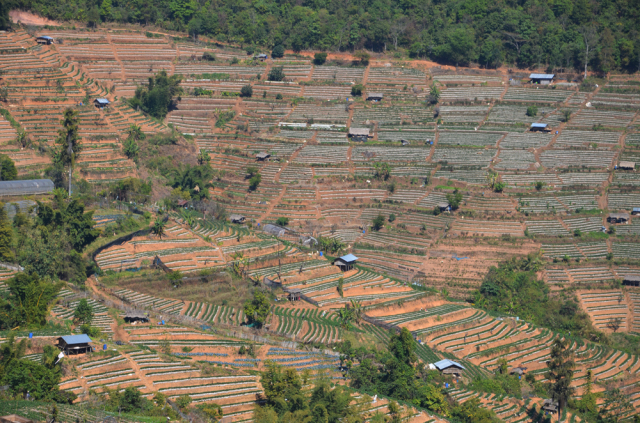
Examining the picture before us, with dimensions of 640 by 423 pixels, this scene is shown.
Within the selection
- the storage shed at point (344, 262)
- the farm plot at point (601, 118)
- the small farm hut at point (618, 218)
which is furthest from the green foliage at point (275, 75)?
the small farm hut at point (618, 218)

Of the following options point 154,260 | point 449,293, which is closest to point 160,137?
point 154,260

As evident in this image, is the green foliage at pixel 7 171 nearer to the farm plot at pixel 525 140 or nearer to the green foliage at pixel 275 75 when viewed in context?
the green foliage at pixel 275 75

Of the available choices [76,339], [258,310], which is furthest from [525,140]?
[76,339]

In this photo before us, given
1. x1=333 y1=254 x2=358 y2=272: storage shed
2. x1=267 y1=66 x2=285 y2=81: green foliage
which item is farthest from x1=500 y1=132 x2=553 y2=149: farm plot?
x1=267 y1=66 x2=285 y2=81: green foliage

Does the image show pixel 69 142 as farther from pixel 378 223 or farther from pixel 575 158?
pixel 575 158

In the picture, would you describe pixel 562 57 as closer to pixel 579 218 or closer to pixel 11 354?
pixel 579 218

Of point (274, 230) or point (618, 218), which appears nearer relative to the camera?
point (274, 230)
